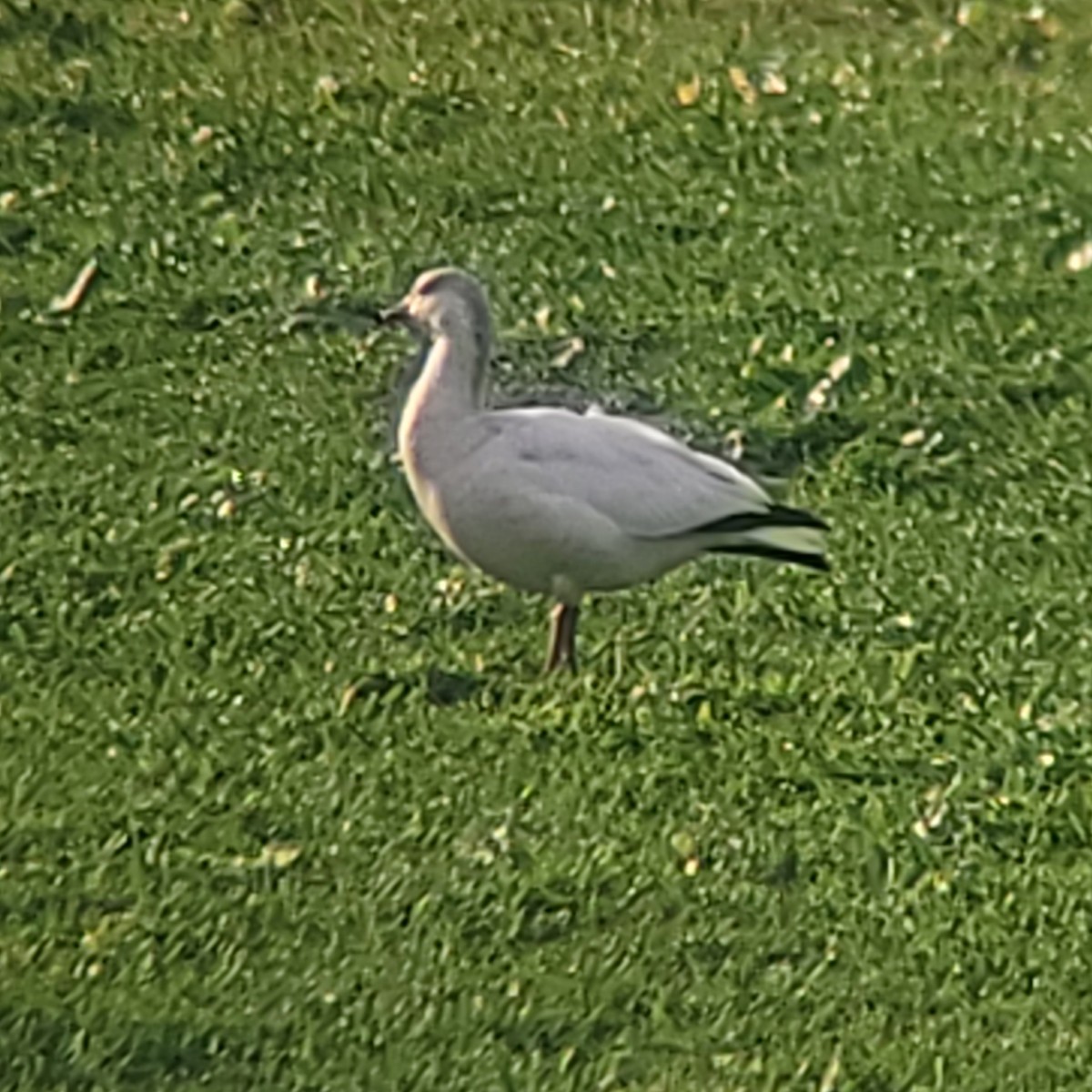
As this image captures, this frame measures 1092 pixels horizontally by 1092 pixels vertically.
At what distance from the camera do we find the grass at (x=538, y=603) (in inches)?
135

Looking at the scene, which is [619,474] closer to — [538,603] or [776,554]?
[776,554]

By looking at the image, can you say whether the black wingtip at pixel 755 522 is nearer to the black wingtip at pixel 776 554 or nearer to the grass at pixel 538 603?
the black wingtip at pixel 776 554

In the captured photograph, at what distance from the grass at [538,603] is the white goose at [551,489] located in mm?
215

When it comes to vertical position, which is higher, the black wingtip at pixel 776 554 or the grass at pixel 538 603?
the black wingtip at pixel 776 554

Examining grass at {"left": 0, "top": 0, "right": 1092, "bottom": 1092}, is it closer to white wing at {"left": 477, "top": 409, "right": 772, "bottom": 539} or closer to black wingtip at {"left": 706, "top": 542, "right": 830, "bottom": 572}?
black wingtip at {"left": 706, "top": 542, "right": 830, "bottom": 572}

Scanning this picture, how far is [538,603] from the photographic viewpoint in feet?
13.4

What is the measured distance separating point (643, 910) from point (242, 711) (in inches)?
25.6

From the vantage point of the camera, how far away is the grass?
343 centimetres

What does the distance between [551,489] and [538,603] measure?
43 centimetres

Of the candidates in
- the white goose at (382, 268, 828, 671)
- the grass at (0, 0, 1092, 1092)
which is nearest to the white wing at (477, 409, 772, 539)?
the white goose at (382, 268, 828, 671)

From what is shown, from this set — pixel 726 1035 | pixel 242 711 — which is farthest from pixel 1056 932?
pixel 242 711

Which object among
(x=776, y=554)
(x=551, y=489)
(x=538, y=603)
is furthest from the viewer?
(x=538, y=603)

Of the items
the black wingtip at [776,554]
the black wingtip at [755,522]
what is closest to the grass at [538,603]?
the black wingtip at [776,554]

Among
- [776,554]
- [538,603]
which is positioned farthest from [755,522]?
[538,603]
